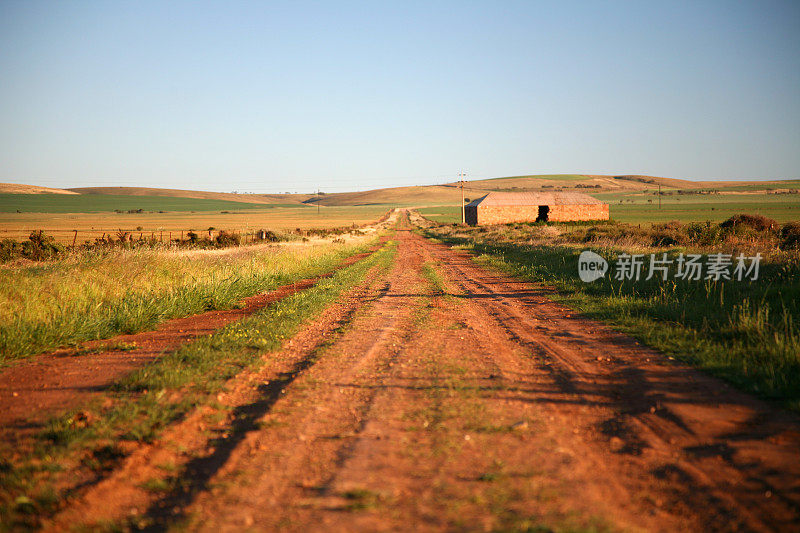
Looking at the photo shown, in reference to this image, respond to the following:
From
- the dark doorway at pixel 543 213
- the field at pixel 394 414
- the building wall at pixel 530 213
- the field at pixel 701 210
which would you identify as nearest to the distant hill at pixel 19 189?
the field at pixel 701 210

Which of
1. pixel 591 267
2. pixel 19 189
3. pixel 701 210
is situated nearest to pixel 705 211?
pixel 701 210

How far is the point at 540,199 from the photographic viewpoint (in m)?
58.5

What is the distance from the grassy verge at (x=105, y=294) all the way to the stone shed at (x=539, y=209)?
1820 inches

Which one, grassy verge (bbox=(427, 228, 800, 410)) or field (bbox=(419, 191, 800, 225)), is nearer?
grassy verge (bbox=(427, 228, 800, 410))

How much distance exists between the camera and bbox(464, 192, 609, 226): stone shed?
56.8m

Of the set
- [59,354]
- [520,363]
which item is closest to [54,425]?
[59,354]

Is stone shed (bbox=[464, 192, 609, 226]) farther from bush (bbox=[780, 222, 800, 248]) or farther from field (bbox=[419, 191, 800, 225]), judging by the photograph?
bush (bbox=[780, 222, 800, 248])

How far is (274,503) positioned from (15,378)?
480cm

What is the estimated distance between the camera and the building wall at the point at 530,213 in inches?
2234

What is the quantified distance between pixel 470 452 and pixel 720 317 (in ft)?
21.5

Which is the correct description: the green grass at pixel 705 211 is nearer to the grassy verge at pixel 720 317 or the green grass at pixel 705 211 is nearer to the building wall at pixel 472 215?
the building wall at pixel 472 215

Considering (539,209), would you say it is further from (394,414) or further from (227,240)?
(394,414)

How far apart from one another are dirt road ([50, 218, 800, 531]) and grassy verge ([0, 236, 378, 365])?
12.5 ft

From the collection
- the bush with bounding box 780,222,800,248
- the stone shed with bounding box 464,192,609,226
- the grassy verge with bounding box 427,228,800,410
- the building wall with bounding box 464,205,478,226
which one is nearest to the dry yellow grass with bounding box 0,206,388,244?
the building wall with bounding box 464,205,478,226
